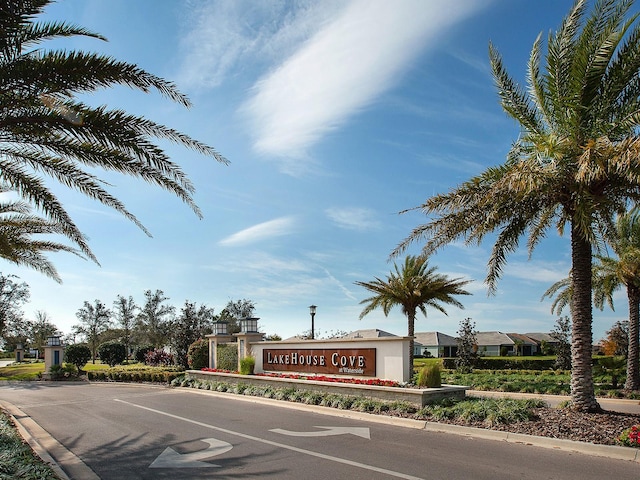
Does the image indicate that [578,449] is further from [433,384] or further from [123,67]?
[123,67]

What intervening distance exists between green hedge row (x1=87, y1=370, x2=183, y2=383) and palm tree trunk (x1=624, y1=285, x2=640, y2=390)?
68.9 ft

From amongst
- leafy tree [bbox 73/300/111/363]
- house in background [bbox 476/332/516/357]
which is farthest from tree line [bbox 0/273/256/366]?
house in background [bbox 476/332/516/357]

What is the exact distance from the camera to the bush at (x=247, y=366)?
72.9ft

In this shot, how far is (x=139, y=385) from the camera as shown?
26656 millimetres

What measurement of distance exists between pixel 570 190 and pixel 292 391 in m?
11.0

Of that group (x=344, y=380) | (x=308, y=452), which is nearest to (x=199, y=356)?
(x=344, y=380)

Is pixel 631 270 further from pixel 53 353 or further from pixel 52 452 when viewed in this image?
pixel 53 353

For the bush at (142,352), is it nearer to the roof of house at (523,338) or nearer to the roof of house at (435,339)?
the roof of house at (435,339)

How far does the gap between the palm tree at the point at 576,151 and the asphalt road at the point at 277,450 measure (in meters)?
3.81

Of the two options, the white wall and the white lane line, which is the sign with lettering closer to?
the white wall

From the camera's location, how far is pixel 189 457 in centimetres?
936

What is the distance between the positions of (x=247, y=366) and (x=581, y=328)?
1414cm

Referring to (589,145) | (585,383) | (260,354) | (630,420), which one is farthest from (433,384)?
(260,354)

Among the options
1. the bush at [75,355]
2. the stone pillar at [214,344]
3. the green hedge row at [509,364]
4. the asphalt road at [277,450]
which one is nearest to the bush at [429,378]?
the asphalt road at [277,450]
